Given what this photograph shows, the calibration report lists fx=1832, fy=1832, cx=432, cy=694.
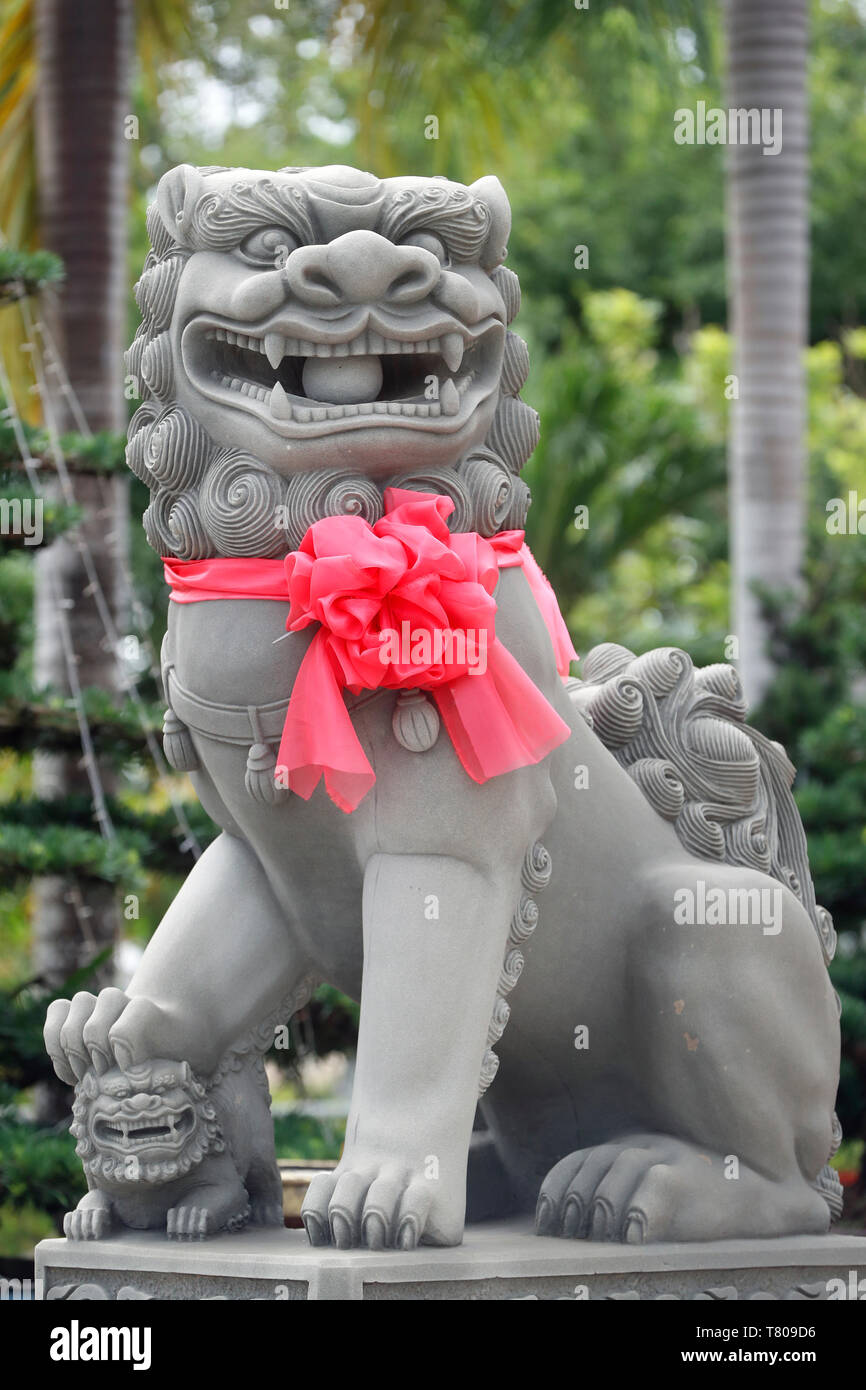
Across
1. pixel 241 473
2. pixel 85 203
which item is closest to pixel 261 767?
pixel 241 473

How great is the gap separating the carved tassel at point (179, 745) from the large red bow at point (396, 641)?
31 centimetres

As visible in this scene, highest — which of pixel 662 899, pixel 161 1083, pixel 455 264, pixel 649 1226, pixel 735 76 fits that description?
pixel 735 76

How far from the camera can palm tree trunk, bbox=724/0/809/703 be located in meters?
7.66

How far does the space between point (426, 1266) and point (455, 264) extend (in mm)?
1705

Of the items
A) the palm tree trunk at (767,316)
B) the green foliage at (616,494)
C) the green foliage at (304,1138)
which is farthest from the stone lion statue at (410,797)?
the green foliage at (616,494)

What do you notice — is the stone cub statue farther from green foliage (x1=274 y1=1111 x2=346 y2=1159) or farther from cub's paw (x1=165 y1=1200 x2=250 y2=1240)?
green foliage (x1=274 y1=1111 x2=346 y2=1159)

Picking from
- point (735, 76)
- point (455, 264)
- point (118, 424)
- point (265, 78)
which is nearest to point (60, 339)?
point (118, 424)

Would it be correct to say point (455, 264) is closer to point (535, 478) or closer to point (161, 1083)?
point (161, 1083)

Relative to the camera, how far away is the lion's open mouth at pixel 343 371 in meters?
3.12

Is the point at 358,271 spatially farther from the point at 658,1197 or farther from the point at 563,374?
the point at 563,374

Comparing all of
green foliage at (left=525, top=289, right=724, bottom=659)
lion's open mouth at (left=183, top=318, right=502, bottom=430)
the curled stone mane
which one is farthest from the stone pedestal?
green foliage at (left=525, top=289, right=724, bottom=659)

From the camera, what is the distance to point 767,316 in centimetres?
786

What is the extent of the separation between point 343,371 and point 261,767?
702 mm

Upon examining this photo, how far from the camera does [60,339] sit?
7.05 m
